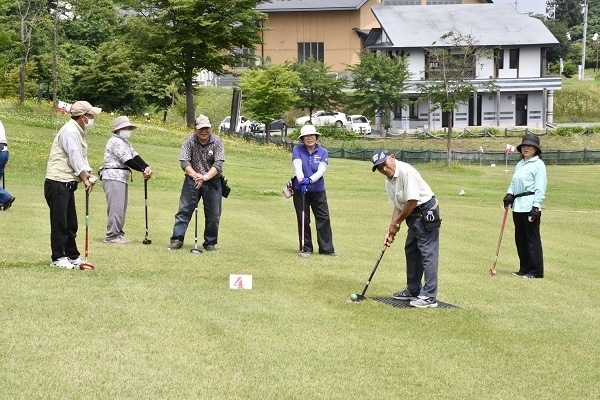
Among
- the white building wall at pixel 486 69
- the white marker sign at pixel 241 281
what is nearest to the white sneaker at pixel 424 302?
the white marker sign at pixel 241 281

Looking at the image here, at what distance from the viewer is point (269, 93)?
61.5m

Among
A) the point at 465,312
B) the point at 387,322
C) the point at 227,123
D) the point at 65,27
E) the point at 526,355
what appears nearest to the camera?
the point at 526,355

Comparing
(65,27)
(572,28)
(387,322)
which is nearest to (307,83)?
(65,27)

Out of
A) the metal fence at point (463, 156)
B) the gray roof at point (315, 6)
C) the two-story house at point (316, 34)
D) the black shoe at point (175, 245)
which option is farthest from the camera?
the two-story house at point (316, 34)

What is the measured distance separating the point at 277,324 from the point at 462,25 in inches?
3027

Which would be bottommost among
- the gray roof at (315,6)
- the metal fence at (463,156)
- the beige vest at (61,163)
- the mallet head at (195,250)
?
the metal fence at (463,156)

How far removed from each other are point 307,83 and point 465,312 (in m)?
64.0

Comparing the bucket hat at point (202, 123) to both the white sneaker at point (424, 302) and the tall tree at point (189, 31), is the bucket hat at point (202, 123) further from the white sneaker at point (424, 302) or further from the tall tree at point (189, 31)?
the tall tree at point (189, 31)

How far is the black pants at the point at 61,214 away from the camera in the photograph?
42.4 feet

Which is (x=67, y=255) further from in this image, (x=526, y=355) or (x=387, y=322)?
(x=526, y=355)

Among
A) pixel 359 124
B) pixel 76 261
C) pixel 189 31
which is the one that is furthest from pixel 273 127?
pixel 76 261

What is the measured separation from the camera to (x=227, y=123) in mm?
72938

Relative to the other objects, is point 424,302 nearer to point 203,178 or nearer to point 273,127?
point 203,178

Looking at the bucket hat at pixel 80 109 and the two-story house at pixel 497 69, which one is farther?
the two-story house at pixel 497 69
